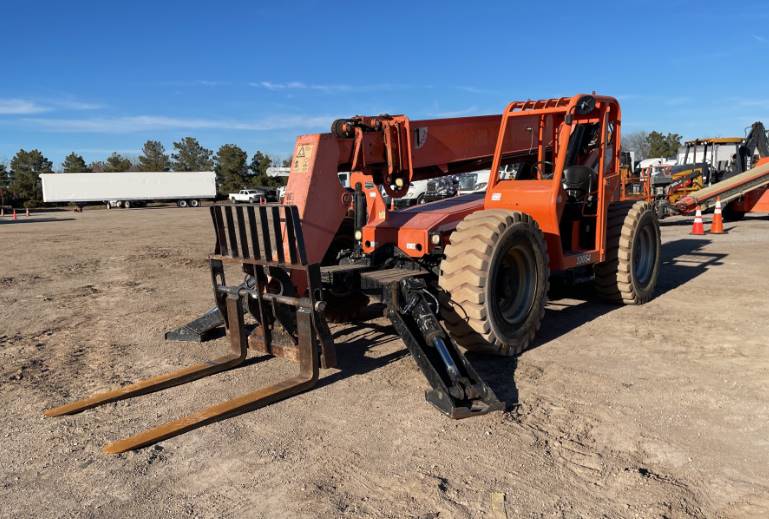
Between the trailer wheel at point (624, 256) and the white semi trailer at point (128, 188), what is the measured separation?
48078 mm

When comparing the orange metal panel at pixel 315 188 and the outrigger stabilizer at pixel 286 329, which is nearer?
the outrigger stabilizer at pixel 286 329

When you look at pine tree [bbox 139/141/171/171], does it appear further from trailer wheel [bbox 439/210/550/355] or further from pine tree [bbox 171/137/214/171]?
trailer wheel [bbox 439/210/550/355]

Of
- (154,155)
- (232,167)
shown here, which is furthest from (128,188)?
(154,155)

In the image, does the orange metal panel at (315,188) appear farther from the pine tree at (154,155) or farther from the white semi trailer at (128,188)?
the pine tree at (154,155)

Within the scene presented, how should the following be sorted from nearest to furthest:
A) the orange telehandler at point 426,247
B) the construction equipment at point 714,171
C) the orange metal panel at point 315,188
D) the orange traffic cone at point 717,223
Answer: the orange telehandler at point 426,247 < the orange metal panel at point 315,188 < the orange traffic cone at point 717,223 < the construction equipment at point 714,171

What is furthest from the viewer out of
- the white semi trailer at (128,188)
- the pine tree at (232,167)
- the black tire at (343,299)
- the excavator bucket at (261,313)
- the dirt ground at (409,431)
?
the pine tree at (232,167)

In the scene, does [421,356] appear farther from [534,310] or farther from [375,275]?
[534,310]

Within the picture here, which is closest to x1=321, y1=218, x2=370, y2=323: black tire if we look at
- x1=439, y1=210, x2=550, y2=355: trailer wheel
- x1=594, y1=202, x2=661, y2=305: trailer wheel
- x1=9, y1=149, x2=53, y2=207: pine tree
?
x1=439, y1=210, x2=550, y2=355: trailer wheel

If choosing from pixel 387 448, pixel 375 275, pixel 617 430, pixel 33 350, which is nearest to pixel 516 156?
pixel 375 275

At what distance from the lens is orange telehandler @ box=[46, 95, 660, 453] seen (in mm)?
4664

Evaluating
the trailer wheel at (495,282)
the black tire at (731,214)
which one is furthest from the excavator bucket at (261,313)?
the black tire at (731,214)

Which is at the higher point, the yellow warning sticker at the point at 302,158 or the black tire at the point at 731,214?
the yellow warning sticker at the point at 302,158

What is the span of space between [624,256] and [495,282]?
2745 millimetres

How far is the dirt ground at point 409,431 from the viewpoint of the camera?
3223mm
